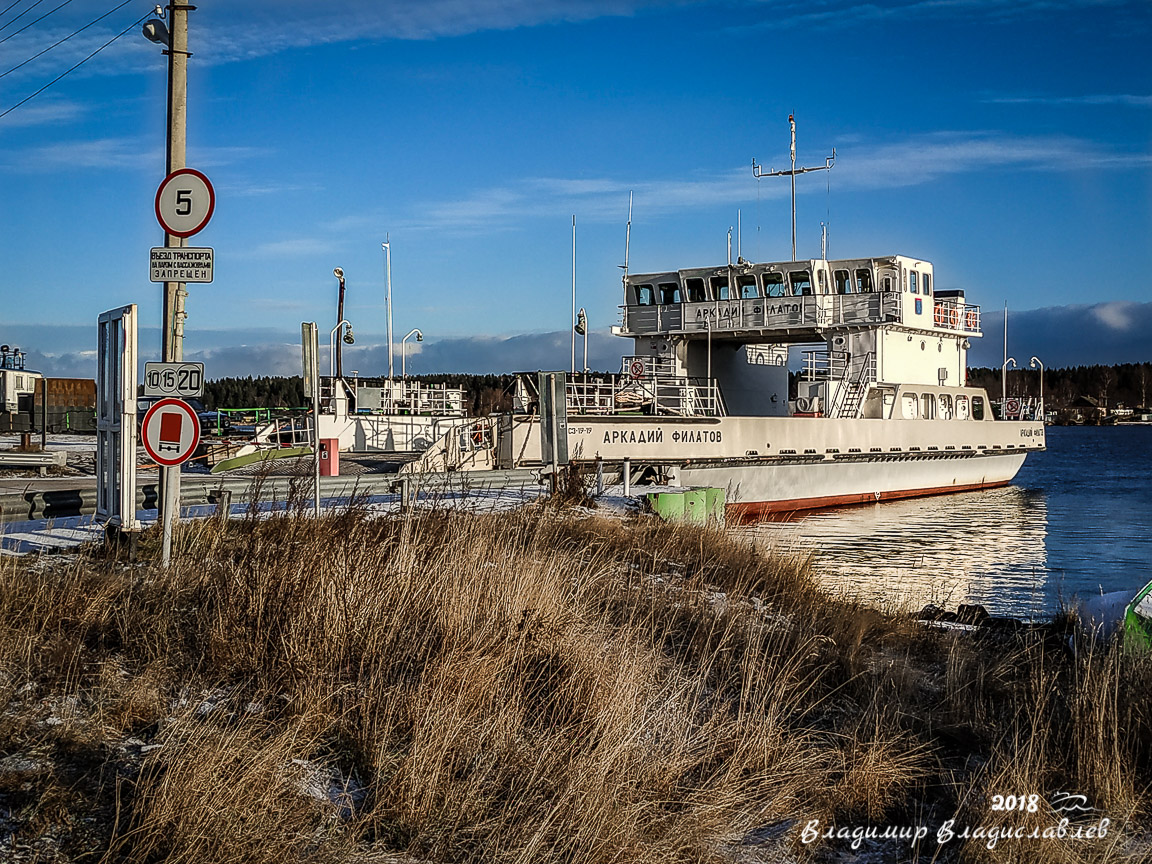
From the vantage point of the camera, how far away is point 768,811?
4234 millimetres

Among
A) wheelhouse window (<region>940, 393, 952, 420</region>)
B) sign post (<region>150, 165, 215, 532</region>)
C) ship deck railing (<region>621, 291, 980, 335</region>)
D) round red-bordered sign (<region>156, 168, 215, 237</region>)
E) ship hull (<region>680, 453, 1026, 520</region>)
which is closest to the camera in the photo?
sign post (<region>150, 165, 215, 532</region>)

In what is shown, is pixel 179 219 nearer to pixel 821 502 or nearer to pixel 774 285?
pixel 821 502

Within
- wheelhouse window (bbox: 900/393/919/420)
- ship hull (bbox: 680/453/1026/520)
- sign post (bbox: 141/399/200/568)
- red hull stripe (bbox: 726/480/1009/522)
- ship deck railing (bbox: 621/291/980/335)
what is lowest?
red hull stripe (bbox: 726/480/1009/522)

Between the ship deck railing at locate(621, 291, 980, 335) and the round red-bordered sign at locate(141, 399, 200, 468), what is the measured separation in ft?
67.9

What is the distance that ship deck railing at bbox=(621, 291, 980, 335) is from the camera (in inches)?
1038

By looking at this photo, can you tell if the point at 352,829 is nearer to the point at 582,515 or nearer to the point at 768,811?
the point at 768,811

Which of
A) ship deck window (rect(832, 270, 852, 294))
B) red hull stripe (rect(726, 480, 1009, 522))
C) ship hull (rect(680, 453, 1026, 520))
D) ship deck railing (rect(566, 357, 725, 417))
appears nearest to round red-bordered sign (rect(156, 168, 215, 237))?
ship hull (rect(680, 453, 1026, 520))

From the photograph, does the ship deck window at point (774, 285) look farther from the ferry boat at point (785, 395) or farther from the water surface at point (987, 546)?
the water surface at point (987, 546)

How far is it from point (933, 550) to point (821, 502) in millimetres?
6178

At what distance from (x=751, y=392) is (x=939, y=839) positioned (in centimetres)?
2680

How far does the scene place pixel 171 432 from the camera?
7.18m

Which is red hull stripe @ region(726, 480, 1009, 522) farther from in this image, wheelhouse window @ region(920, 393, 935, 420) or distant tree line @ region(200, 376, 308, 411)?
distant tree line @ region(200, 376, 308, 411)

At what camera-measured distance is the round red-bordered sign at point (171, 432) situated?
715 cm

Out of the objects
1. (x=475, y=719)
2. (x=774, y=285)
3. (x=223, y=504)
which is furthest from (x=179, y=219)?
(x=774, y=285)
